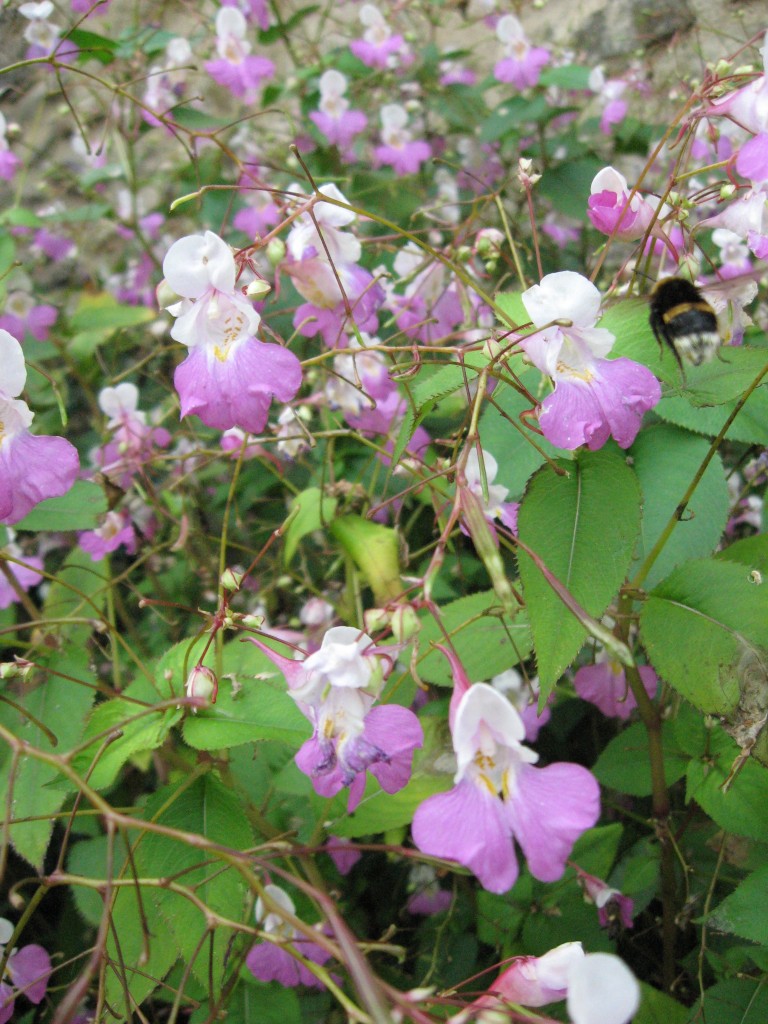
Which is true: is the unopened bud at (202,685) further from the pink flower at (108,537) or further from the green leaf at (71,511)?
the pink flower at (108,537)

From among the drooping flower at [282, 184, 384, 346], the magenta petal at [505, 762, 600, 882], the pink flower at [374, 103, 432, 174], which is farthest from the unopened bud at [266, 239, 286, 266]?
the pink flower at [374, 103, 432, 174]

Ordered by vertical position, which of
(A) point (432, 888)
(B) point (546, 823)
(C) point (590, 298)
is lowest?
(A) point (432, 888)

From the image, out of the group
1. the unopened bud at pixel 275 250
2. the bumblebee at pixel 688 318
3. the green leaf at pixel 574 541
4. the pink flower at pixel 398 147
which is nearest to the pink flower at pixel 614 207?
the bumblebee at pixel 688 318

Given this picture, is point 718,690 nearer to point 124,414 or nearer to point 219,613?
point 219,613

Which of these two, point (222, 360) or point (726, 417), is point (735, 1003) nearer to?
point (726, 417)

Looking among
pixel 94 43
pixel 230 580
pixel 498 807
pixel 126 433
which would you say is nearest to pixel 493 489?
pixel 230 580

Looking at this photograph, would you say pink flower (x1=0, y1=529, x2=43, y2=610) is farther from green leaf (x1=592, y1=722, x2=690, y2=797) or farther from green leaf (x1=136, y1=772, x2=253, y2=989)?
green leaf (x1=592, y1=722, x2=690, y2=797)

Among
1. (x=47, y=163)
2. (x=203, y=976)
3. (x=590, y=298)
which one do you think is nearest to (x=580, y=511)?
(x=590, y=298)
